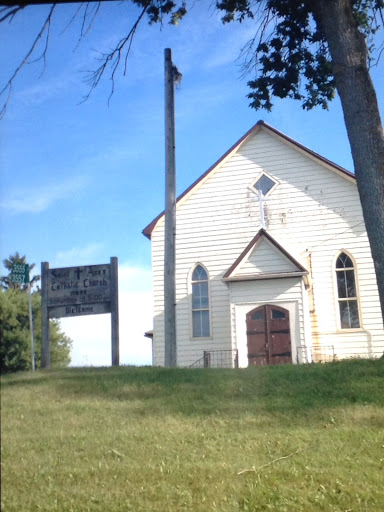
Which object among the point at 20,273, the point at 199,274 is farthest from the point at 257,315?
the point at 20,273

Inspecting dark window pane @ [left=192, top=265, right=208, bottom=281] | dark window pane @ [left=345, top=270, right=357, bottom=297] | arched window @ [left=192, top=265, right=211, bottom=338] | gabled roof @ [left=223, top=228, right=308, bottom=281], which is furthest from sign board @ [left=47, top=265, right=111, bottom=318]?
dark window pane @ [left=345, top=270, right=357, bottom=297]

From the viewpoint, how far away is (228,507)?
18.1 ft

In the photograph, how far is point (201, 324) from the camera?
2081 centimetres

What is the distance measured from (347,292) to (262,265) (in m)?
3.05

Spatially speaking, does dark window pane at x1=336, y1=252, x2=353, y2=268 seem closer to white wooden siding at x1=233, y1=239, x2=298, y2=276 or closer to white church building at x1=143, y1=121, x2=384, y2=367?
white church building at x1=143, y1=121, x2=384, y2=367

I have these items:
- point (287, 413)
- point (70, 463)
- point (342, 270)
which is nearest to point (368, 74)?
point (287, 413)

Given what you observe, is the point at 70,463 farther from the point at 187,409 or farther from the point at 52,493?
the point at 187,409

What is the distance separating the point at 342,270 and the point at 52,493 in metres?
16.1

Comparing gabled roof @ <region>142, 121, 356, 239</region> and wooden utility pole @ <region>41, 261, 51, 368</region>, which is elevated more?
gabled roof @ <region>142, 121, 356, 239</region>

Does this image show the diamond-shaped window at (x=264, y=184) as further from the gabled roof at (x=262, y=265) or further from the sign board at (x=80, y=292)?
the sign board at (x=80, y=292)

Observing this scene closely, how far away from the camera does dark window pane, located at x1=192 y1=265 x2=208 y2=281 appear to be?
21.0 metres

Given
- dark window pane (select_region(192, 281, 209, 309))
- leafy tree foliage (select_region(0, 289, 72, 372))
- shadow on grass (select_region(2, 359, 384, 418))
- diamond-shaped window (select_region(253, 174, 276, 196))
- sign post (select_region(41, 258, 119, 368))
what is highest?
diamond-shaped window (select_region(253, 174, 276, 196))

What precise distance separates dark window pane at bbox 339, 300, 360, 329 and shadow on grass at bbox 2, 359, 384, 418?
8.99 m

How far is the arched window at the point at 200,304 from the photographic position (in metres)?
20.8
